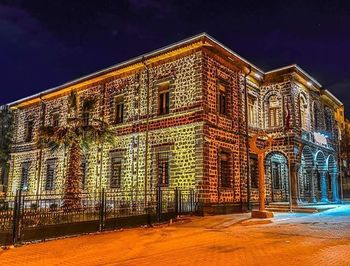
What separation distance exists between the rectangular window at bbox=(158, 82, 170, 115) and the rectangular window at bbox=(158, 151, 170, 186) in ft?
7.40

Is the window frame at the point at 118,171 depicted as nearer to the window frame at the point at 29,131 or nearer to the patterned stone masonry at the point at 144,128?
the patterned stone masonry at the point at 144,128

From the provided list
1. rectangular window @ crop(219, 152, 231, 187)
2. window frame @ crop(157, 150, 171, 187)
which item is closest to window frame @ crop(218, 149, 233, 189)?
rectangular window @ crop(219, 152, 231, 187)

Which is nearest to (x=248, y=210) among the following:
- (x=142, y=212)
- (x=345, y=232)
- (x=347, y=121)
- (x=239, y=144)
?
(x=239, y=144)

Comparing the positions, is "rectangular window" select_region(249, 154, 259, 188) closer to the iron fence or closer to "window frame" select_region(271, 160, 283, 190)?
"window frame" select_region(271, 160, 283, 190)

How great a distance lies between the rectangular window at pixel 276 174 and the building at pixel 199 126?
0.21 ft

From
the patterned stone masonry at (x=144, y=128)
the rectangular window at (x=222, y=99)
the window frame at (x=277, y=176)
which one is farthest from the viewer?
the window frame at (x=277, y=176)

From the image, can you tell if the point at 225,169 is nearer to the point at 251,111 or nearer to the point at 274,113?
the point at 251,111

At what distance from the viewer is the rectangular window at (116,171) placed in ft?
63.8

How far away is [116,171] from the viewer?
779 inches

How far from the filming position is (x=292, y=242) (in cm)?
880

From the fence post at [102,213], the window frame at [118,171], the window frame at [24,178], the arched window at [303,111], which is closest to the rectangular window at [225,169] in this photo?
the window frame at [118,171]

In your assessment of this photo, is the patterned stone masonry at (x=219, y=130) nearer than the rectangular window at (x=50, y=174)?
Yes

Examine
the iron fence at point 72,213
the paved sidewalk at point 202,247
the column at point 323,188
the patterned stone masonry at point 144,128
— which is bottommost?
the paved sidewalk at point 202,247

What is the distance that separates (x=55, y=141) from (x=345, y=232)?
11327 mm
